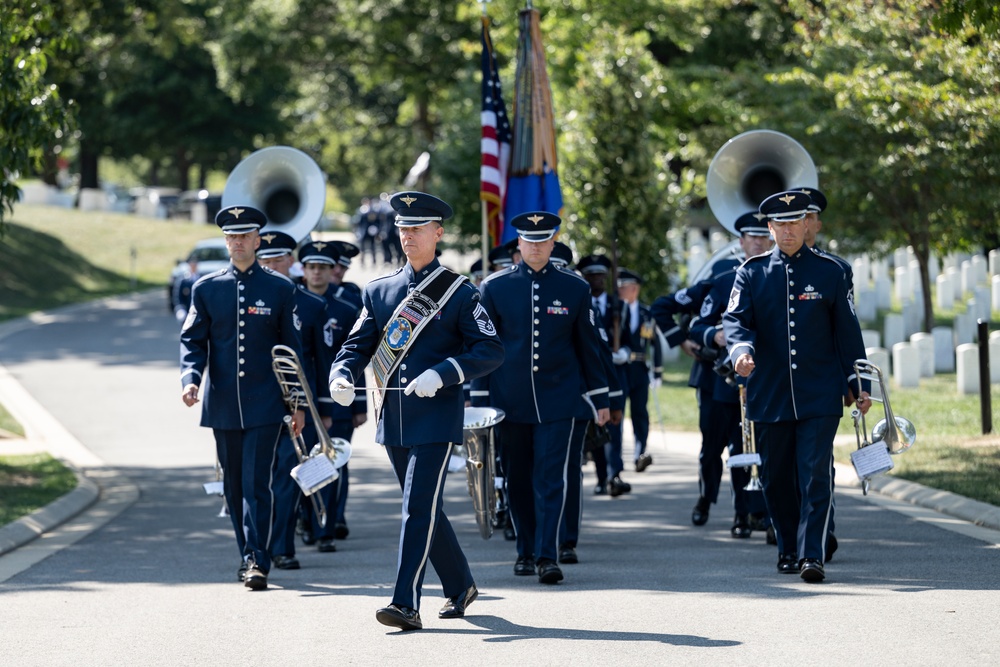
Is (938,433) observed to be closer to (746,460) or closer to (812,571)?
(746,460)

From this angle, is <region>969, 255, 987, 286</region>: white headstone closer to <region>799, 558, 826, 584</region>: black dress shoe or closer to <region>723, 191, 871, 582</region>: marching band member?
<region>723, 191, 871, 582</region>: marching band member

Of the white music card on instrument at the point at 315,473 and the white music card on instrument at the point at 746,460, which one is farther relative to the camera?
the white music card on instrument at the point at 746,460

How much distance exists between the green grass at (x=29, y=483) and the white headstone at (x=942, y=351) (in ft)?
40.1

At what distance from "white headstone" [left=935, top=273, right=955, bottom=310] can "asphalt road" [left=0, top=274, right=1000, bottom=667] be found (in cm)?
1645

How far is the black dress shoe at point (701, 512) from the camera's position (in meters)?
11.3

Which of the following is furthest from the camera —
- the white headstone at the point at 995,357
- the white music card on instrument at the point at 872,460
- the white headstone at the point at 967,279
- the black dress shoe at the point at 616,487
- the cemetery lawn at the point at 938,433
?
the white headstone at the point at 967,279

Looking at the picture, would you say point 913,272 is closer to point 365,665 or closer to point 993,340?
point 993,340

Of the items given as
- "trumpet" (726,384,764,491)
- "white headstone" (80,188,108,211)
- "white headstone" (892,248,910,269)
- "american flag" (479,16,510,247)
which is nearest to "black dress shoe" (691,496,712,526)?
"trumpet" (726,384,764,491)

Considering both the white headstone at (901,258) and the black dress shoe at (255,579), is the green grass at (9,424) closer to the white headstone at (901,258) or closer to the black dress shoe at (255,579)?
the black dress shoe at (255,579)

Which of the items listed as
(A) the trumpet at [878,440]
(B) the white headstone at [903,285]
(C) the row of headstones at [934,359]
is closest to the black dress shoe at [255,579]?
(A) the trumpet at [878,440]

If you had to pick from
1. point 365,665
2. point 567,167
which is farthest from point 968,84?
point 365,665

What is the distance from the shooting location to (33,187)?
60.2 m

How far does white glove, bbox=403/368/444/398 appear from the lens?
7.27m

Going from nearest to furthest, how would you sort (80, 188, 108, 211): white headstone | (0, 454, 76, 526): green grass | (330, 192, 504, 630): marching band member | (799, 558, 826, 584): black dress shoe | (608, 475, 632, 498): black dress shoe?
(330, 192, 504, 630): marching band member → (799, 558, 826, 584): black dress shoe → (0, 454, 76, 526): green grass → (608, 475, 632, 498): black dress shoe → (80, 188, 108, 211): white headstone
